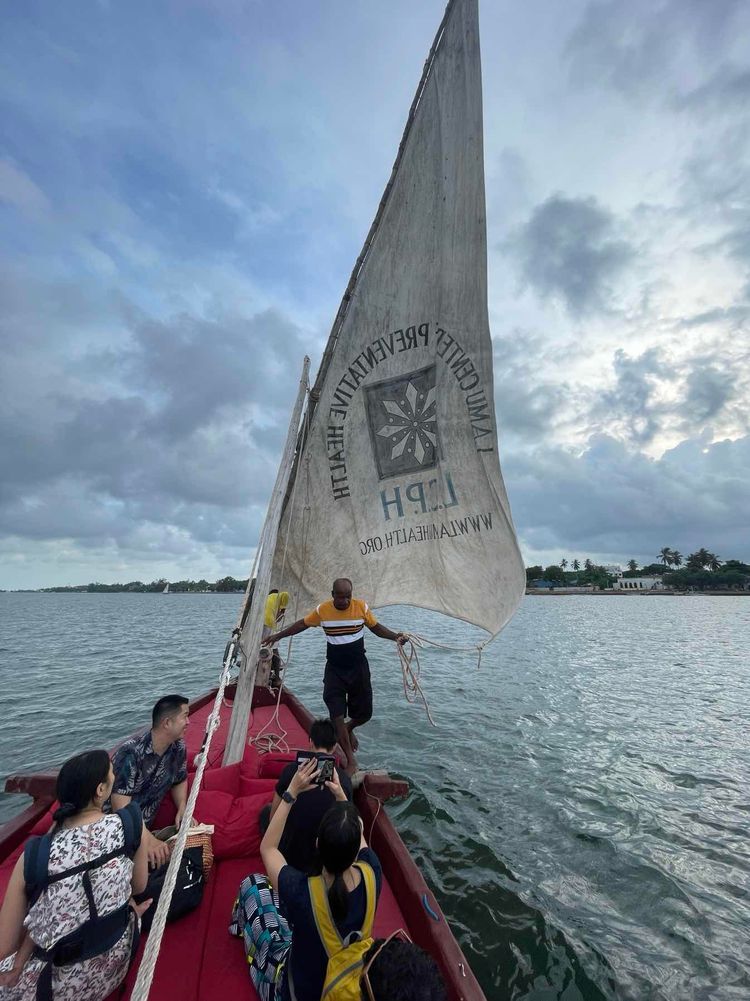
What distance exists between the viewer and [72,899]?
263 cm

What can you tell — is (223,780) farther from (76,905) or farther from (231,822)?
(76,905)

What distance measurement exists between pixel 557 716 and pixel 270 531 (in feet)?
42.1

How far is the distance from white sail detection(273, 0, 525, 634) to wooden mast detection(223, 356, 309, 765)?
0.61 meters

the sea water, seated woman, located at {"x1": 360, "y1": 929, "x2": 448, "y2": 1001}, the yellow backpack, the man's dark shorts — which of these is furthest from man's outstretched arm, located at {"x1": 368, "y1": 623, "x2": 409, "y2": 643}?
seated woman, located at {"x1": 360, "y1": 929, "x2": 448, "y2": 1001}

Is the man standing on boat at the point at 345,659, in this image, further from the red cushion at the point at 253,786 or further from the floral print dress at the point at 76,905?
the floral print dress at the point at 76,905

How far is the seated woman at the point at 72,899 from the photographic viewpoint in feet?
8.48

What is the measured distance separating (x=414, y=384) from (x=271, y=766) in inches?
215

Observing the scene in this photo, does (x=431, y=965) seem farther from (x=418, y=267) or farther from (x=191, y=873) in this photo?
(x=418, y=267)

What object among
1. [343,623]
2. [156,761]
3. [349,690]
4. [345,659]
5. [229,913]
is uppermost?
[343,623]

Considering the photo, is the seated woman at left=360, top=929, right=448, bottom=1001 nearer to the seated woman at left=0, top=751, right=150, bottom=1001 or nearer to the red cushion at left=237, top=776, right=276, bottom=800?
the seated woman at left=0, top=751, right=150, bottom=1001

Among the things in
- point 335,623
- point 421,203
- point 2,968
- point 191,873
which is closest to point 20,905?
point 2,968

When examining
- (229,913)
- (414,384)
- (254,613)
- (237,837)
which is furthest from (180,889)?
(414,384)

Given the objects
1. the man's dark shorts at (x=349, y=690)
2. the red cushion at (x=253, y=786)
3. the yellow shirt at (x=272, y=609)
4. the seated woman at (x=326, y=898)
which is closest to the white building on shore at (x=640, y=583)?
the man's dark shorts at (x=349, y=690)

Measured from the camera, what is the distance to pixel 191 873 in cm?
383
